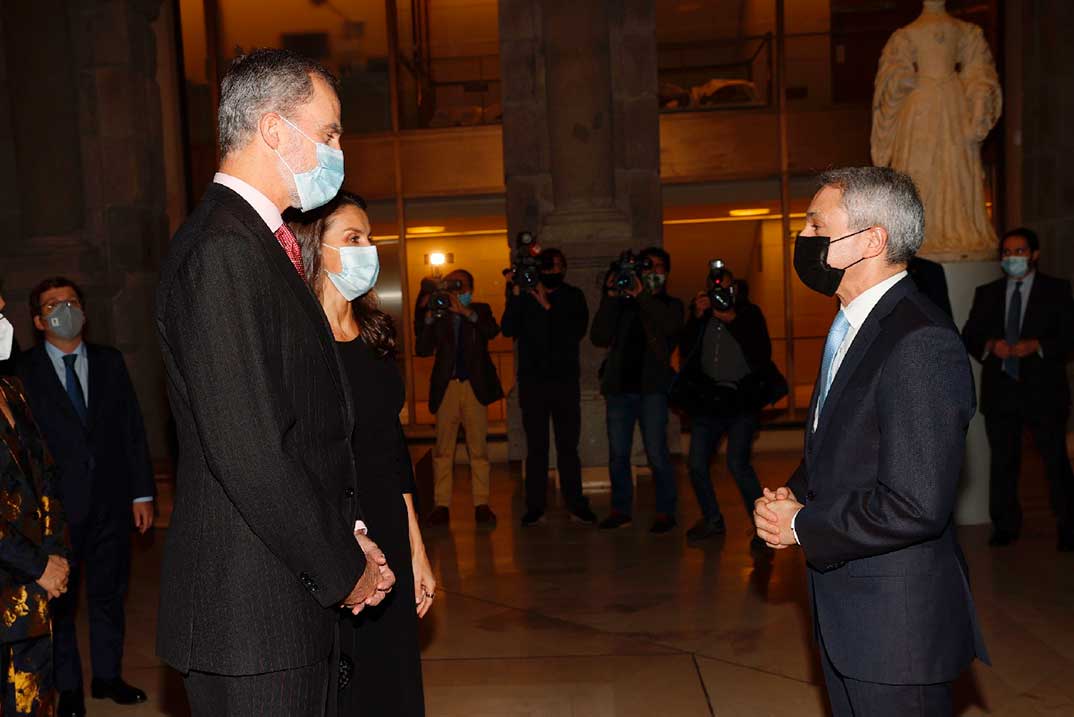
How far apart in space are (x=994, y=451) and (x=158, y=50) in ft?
29.7

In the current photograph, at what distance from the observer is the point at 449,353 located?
873cm

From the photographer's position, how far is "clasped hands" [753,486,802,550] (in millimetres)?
2855

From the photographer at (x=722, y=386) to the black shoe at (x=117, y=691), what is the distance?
407 cm

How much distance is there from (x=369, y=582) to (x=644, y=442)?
236 inches

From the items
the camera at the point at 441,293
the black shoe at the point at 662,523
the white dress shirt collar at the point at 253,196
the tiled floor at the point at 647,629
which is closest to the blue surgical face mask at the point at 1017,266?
the tiled floor at the point at 647,629

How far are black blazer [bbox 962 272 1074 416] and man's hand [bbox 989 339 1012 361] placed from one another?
7 cm

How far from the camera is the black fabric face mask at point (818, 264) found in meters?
2.95

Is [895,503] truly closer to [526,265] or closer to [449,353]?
[526,265]

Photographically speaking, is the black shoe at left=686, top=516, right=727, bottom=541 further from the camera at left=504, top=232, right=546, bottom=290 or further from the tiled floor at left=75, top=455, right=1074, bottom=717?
the camera at left=504, top=232, right=546, bottom=290

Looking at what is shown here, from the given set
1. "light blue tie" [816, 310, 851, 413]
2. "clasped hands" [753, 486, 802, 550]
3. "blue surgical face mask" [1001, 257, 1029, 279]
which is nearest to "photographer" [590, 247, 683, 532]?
"blue surgical face mask" [1001, 257, 1029, 279]

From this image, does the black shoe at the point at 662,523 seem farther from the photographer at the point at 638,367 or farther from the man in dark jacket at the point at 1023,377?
the man in dark jacket at the point at 1023,377

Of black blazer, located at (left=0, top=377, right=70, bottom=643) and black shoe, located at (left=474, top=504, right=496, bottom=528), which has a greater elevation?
black blazer, located at (left=0, top=377, right=70, bottom=643)

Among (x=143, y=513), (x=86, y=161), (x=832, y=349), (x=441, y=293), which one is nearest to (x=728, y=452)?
(x=441, y=293)

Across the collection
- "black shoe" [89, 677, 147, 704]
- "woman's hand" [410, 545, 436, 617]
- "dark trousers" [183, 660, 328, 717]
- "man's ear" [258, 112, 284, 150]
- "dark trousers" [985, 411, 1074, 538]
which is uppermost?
"man's ear" [258, 112, 284, 150]
